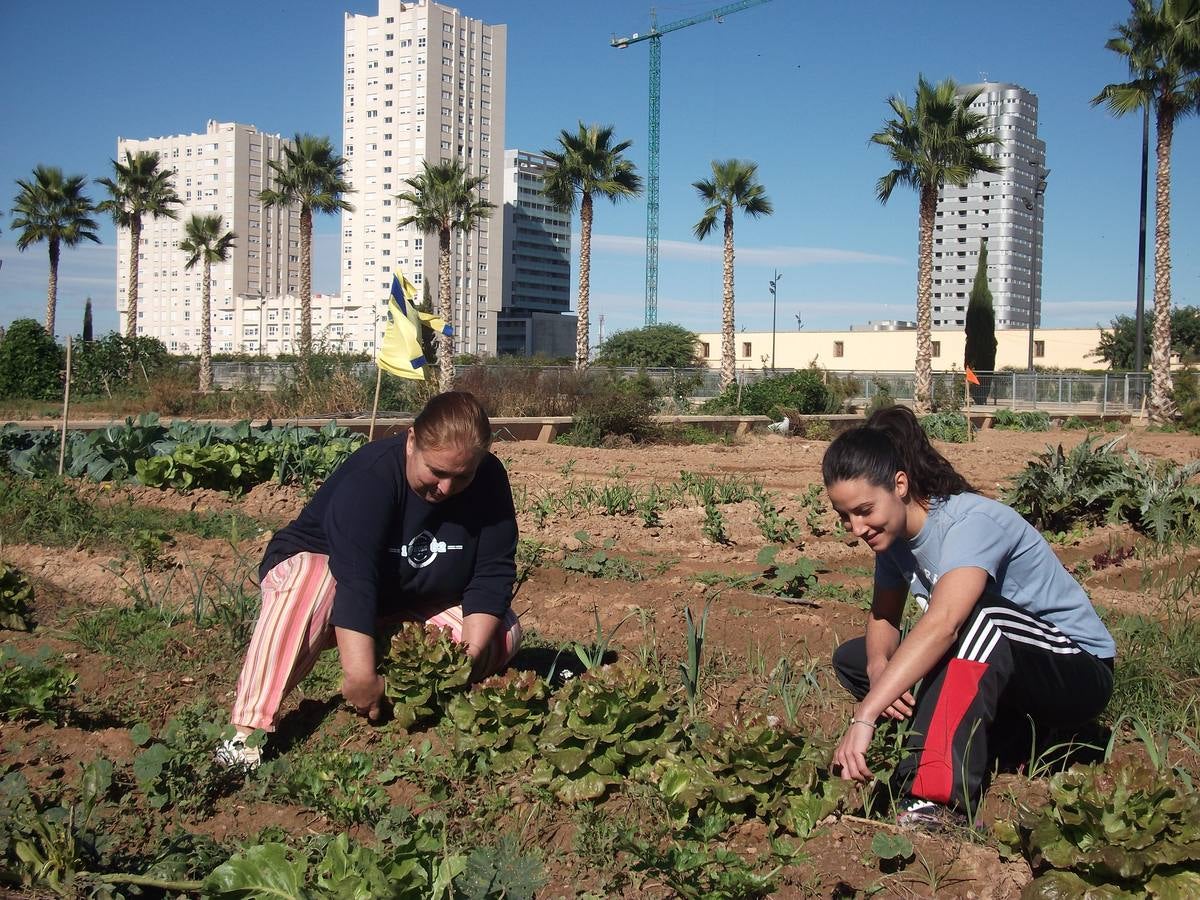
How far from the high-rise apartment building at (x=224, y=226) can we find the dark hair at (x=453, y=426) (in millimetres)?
121716

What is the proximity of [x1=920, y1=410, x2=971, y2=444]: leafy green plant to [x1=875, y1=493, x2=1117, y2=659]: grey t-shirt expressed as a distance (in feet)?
52.9

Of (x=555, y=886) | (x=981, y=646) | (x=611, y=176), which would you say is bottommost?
(x=555, y=886)

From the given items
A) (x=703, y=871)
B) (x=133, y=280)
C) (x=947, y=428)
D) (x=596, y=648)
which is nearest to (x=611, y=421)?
(x=947, y=428)

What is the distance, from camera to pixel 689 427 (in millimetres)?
18391

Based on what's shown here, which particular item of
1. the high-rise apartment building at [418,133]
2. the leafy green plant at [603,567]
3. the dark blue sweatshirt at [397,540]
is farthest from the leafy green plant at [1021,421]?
the high-rise apartment building at [418,133]

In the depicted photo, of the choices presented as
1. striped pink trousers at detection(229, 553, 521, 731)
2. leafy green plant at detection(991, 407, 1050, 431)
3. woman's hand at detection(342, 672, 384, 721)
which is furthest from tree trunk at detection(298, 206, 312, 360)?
woman's hand at detection(342, 672, 384, 721)

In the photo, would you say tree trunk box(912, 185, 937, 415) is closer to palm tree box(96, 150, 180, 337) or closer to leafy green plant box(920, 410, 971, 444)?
leafy green plant box(920, 410, 971, 444)

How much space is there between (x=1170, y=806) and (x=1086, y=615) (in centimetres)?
93

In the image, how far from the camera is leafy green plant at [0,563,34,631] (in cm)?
457

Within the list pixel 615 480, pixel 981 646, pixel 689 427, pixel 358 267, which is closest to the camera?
pixel 981 646

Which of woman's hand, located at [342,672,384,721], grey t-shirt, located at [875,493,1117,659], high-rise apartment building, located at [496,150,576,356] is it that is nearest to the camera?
grey t-shirt, located at [875,493,1117,659]

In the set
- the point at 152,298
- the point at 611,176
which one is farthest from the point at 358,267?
the point at 611,176

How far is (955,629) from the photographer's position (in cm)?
272

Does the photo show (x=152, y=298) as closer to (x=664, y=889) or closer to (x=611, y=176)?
(x=611, y=176)
